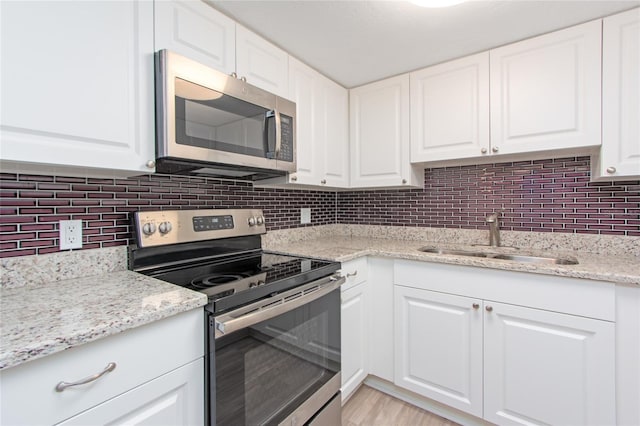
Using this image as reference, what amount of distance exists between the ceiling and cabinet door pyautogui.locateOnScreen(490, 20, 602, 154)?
8 cm

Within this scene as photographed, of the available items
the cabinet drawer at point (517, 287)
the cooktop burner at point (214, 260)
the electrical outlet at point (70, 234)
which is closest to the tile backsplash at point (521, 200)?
the cabinet drawer at point (517, 287)

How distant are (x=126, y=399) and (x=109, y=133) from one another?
845 mm

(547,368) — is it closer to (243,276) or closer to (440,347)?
(440,347)

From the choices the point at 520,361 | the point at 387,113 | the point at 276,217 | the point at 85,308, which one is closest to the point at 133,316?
the point at 85,308

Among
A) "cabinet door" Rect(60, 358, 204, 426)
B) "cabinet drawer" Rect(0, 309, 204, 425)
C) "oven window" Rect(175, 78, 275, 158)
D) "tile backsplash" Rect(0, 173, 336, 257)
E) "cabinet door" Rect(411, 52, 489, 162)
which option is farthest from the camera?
"cabinet door" Rect(411, 52, 489, 162)

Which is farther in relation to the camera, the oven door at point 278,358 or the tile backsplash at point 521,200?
the tile backsplash at point 521,200

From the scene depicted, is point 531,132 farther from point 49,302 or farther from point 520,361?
point 49,302

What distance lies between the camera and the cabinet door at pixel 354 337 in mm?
1678

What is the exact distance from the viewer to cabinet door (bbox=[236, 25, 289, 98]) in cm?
147

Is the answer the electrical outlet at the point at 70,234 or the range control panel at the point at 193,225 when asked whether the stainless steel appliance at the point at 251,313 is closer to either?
the range control panel at the point at 193,225

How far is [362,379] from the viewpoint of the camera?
1.84 metres

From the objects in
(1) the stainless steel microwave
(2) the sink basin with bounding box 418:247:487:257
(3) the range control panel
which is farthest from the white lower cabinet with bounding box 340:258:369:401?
(1) the stainless steel microwave

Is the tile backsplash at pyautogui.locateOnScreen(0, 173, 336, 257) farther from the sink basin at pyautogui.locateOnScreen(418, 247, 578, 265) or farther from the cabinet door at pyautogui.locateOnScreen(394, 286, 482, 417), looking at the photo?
the sink basin at pyautogui.locateOnScreen(418, 247, 578, 265)

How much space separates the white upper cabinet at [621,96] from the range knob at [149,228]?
7.20 ft
